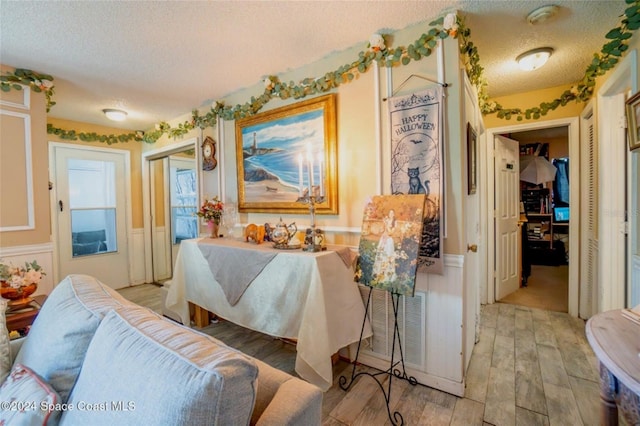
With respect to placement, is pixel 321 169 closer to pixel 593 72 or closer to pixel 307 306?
pixel 307 306

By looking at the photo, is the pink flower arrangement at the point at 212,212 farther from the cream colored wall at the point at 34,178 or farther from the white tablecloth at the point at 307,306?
the cream colored wall at the point at 34,178

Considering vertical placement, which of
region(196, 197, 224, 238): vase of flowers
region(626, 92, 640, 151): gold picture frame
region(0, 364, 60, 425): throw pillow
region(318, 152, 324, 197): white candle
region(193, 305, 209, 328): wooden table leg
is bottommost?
region(193, 305, 209, 328): wooden table leg

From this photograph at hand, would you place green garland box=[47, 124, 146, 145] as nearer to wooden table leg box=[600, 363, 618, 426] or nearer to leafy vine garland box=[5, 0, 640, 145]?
leafy vine garland box=[5, 0, 640, 145]

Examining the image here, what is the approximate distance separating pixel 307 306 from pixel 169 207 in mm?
3691

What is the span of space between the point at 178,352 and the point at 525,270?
500 centimetres

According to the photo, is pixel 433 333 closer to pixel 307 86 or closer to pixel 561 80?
pixel 307 86

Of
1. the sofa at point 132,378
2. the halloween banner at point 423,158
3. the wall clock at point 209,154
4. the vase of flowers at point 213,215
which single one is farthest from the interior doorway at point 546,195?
the sofa at point 132,378

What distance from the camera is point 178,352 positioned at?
73 centimetres

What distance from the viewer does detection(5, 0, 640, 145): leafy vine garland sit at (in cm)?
183

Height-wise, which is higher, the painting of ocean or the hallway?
the painting of ocean

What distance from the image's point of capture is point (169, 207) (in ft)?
15.1

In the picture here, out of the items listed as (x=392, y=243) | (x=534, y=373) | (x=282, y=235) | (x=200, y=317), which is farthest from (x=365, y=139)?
(x=200, y=317)

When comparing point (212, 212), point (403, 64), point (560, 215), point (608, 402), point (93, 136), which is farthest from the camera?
point (560, 215)

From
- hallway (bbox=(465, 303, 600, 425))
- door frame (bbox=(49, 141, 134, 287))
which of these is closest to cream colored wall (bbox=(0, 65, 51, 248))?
door frame (bbox=(49, 141, 134, 287))
